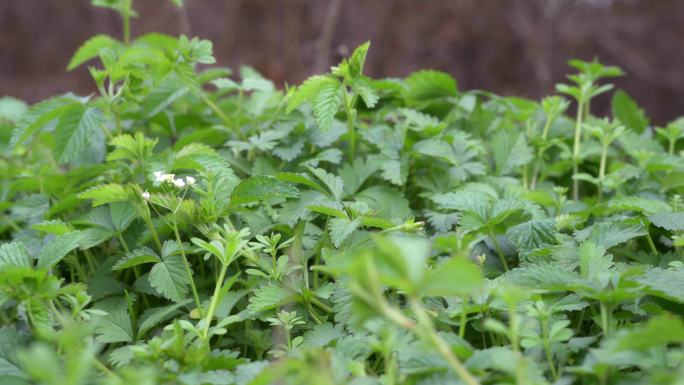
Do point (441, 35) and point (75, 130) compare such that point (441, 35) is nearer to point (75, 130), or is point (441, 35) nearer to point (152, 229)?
point (75, 130)

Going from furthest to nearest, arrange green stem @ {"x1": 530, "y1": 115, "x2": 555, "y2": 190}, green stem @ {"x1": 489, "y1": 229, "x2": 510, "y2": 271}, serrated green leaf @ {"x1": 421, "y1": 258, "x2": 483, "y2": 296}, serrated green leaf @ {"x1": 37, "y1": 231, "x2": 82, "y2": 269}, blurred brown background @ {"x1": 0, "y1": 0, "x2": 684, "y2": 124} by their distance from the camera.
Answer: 1. blurred brown background @ {"x1": 0, "y1": 0, "x2": 684, "y2": 124}
2. green stem @ {"x1": 530, "y1": 115, "x2": 555, "y2": 190}
3. green stem @ {"x1": 489, "y1": 229, "x2": 510, "y2": 271}
4. serrated green leaf @ {"x1": 37, "y1": 231, "x2": 82, "y2": 269}
5. serrated green leaf @ {"x1": 421, "y1": 258, "x2": 483, "y2": 296}

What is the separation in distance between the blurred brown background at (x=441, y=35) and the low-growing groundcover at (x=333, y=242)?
352 cm

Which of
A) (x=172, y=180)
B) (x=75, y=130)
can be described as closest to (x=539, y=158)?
(x=172, y=180)

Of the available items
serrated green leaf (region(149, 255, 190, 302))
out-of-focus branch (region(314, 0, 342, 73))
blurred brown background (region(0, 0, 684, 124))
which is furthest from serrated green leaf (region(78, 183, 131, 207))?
blurred brown background (region(0, 0, 684, 124))

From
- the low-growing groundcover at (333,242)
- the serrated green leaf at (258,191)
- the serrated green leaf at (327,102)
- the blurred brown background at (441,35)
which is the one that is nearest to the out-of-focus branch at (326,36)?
the low-growing groundcover at (333,242)

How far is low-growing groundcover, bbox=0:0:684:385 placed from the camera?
0.77 metres

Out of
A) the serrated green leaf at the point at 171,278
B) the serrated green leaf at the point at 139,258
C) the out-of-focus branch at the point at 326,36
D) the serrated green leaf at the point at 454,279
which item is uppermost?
the out-of-focus branch at the point at 326,36

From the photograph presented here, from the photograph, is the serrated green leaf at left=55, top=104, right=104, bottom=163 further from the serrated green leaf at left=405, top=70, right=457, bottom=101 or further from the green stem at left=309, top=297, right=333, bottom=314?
the serrated green leaf at left=405, top=70, right=457, bottom=101

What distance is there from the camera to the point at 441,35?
202 inches

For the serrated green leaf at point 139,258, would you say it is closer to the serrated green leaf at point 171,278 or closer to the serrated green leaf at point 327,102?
the serrated green leaf at point 171,278

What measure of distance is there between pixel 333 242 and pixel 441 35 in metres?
4.38

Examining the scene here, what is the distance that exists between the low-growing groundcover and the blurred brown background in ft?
11.6

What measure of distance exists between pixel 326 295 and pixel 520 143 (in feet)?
1.95

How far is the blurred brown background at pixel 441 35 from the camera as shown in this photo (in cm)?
498
